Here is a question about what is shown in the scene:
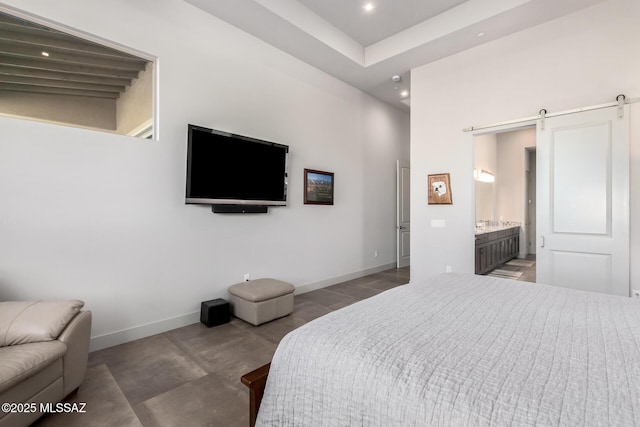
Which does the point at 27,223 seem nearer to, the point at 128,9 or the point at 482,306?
the point at 128,9

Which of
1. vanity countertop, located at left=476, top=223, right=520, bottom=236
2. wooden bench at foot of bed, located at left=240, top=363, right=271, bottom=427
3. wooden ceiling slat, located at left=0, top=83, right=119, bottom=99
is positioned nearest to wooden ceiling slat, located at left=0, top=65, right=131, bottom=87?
wooden ceiling slat, located at left=0, top=83, right=119, bottom=99

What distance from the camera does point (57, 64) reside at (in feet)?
8.71

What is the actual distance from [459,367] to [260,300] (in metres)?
2.51

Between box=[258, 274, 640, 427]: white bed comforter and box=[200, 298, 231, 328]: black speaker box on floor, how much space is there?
7.05ft

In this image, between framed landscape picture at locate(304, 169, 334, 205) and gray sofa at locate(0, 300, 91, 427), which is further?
framed landscape picture at locate(304, 169, 334, 205)

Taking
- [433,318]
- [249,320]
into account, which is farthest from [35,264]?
[433,318]

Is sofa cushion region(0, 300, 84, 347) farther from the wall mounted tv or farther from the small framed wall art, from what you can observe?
the small framed wall art

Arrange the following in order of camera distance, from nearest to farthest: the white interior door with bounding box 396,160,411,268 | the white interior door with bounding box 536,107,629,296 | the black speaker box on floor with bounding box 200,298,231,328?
1. the white interior door with bounding box 536,107,629,296
2. the black speaker box on floor with bounding box 200,298,231,328
3. the white interior door with bounding box 396,160,411,268

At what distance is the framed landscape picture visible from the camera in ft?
14.9

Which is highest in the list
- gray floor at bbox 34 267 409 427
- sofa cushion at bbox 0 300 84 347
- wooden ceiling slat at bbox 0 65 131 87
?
wooden ceiling slat at bbox 0 65 131 87

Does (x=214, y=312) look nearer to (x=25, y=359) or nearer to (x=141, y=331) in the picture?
(x=141, y=331)

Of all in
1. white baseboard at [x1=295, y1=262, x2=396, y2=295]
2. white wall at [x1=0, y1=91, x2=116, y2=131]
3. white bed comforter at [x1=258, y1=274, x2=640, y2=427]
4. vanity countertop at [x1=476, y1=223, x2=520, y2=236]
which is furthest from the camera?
vanity countertop at [x1=476, y1=223, x2=520, y2=236]

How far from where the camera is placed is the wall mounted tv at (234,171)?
3.17 metres

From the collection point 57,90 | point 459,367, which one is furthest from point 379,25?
point 459,367
